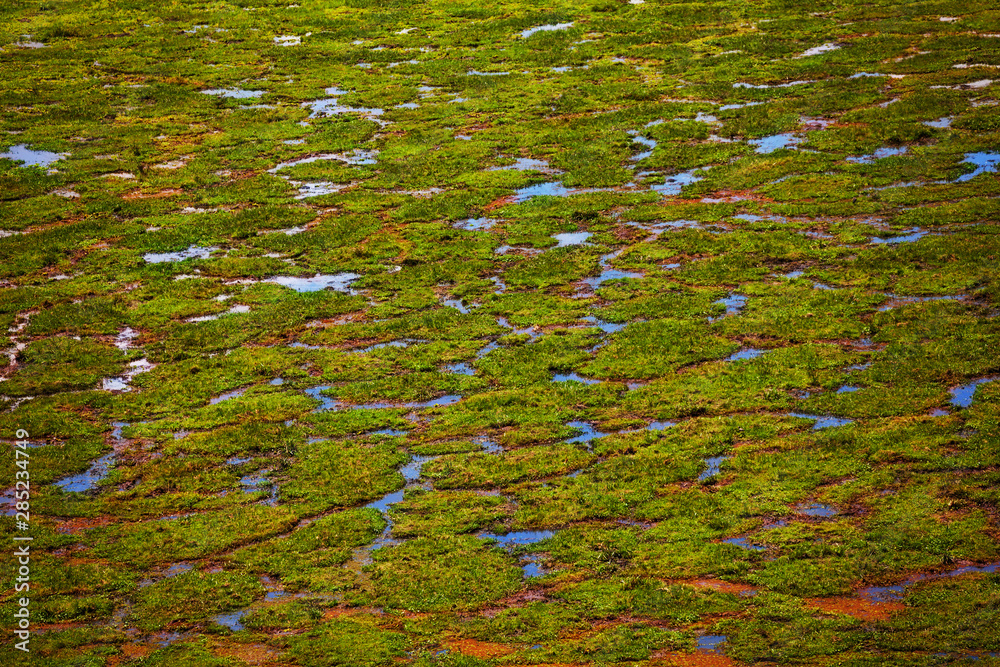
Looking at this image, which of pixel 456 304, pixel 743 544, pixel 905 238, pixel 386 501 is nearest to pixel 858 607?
pixel 743 544

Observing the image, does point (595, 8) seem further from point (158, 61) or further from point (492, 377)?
point (492, 377)

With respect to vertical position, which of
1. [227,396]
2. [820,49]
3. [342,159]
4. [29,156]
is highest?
[820,49]

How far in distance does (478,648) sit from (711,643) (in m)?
2.99

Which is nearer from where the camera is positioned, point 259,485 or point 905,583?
point 905,583

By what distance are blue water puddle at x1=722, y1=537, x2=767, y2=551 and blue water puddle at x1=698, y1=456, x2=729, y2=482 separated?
1520 mm

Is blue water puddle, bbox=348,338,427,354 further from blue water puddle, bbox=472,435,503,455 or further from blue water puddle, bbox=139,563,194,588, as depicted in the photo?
blue water puddle, bbox=139,563,194,588

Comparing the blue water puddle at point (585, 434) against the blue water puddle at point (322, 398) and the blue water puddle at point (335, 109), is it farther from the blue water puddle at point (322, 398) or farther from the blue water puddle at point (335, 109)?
the blue water puddle at point (335, 109)

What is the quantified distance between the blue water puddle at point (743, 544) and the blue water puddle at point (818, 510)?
1.07 meters

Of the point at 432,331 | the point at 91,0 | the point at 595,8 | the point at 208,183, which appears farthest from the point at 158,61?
the point at 432,331

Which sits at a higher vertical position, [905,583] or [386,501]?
[386,501]

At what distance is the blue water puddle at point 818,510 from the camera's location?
16.2 m

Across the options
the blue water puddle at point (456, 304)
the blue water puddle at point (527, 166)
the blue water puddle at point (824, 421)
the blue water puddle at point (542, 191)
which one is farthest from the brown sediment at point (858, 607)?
the blue water puddle at point (527, 166)

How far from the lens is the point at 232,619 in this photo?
15188 mm

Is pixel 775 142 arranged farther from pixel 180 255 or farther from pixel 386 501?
pixel 386 501
